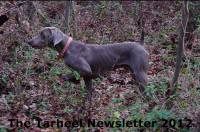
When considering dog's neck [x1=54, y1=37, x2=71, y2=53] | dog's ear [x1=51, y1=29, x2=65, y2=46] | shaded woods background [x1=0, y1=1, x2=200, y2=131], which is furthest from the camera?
dog's neck [x1=54, y1=37, x2=71, y2=53]

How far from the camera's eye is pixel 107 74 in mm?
11562

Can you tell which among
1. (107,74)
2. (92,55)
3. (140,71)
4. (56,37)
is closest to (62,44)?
(56,37)

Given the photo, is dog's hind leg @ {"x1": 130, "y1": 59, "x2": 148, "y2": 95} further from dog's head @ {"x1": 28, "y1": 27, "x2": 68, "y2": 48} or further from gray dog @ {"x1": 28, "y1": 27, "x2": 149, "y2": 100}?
dog's head @ {"x1": 28, "y1": 27, "x2": 68, "y2": 48}

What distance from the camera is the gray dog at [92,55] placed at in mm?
9844

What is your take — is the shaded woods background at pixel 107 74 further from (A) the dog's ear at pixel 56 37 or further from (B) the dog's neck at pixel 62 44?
(A) the dog's ear at pixel 56 37

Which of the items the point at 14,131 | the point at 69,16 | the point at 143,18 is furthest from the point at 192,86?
the point at 143,18

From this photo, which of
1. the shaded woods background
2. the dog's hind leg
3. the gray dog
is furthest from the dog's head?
the dog's hind leg

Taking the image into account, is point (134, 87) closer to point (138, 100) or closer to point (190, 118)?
point (138, 100)

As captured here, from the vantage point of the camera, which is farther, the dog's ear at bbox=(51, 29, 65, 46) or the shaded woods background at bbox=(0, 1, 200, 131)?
the dog's ear at bbox=(51, 29, 65, 46)

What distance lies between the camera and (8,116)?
8.10 metres

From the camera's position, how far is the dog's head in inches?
386

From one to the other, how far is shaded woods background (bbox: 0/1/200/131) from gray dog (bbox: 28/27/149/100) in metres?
0.42

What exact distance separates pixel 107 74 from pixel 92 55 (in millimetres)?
1517

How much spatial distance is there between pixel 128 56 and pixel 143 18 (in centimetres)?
629
